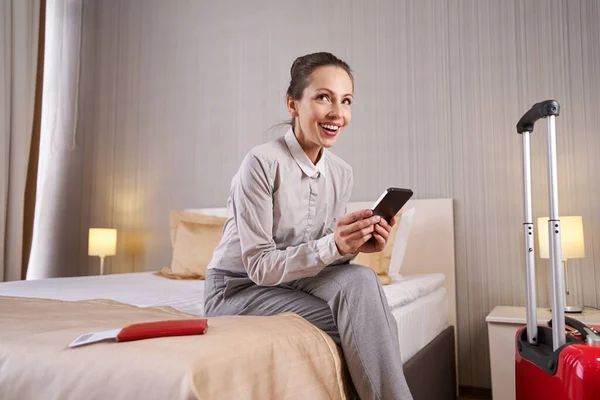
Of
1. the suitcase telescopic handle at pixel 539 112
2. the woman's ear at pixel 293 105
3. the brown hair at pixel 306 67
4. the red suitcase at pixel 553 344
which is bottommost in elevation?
the red suitcase at pixel 553 344

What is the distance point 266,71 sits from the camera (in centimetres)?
348

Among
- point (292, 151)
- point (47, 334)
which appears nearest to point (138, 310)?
point (47, 334)

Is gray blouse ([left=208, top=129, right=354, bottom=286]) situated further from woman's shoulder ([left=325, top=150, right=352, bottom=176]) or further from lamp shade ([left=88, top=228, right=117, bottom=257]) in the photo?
lamp shade ([left=88, top=228, right=117, bottom=257])

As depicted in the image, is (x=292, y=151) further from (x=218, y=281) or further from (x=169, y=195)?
(x=169, y=195)

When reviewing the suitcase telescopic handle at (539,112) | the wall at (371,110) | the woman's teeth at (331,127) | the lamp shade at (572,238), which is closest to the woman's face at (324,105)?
the woman's teeth at (331,127)

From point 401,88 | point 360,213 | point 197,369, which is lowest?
point 197,369

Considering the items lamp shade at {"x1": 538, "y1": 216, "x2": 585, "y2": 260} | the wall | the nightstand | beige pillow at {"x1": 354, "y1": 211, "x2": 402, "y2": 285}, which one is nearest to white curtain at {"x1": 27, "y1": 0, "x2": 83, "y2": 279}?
the wall

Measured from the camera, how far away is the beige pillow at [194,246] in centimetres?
294

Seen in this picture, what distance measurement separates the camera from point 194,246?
2.99m

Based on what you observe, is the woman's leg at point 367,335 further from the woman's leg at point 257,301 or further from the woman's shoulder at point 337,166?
the woman's shoulder at point 337,166

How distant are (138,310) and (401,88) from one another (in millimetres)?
2113

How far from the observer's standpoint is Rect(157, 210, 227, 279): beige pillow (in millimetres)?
2943

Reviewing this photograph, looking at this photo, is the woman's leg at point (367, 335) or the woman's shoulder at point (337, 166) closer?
the woman's leg at point (367, 335)

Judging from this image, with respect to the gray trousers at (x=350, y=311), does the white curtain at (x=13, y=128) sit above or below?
above
